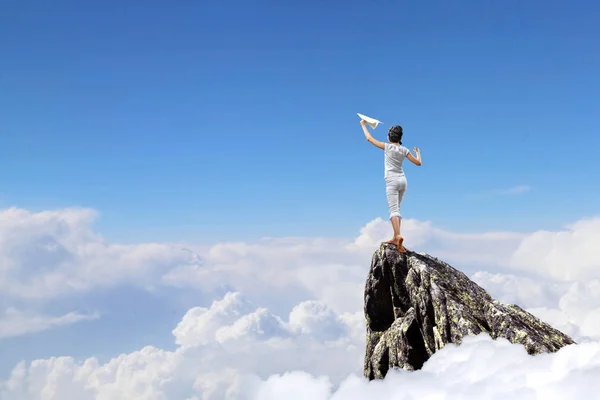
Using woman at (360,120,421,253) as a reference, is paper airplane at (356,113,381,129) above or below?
above

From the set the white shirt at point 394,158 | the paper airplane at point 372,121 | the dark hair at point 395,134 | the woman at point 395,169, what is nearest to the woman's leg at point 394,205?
the woman at point 395,169

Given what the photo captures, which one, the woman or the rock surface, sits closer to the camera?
the rock surface

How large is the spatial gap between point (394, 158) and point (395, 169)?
0.47 meters

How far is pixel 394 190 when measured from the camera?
2005 cm

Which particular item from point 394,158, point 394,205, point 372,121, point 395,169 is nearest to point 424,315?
point 394,205

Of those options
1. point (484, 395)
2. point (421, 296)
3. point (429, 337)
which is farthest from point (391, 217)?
point (484, 395)

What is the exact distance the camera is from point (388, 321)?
69.0 ft

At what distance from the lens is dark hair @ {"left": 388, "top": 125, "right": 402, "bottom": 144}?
19812 millimetres

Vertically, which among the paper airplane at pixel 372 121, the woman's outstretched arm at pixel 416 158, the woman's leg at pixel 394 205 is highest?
the paper airplane at pixel 372 121

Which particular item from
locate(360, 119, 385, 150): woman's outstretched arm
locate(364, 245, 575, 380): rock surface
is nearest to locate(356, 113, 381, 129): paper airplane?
locate(360, 119, 385, 150): woman's outstretched arm

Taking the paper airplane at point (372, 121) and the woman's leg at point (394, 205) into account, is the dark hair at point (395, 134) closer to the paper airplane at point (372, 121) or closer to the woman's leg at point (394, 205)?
the paper airplane at point (372, 121)

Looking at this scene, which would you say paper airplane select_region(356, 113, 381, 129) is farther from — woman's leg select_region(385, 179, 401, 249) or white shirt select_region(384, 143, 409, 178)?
woman's leg select_region(385, 179, 401, 249)

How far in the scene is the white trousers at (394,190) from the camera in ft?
65.4

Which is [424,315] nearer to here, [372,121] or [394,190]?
[394,190]
